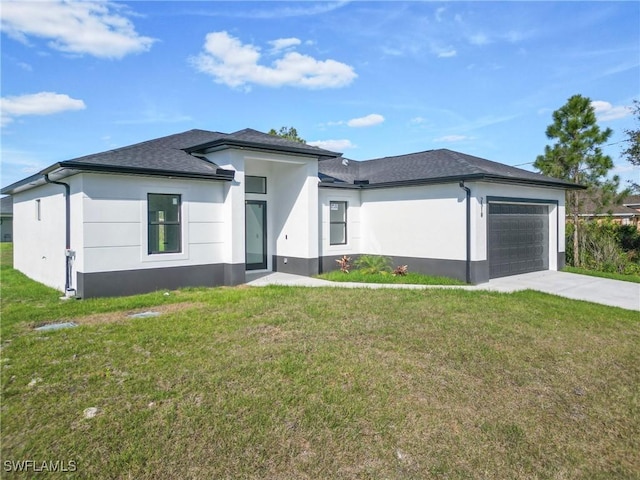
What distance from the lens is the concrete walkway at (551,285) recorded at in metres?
10.0

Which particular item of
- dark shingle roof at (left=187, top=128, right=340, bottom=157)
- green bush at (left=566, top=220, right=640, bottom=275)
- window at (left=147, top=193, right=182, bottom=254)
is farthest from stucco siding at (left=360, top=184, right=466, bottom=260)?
green bush at (left=566, top=220, right=640, bottom=275)

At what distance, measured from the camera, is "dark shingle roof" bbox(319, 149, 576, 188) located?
12.1 metres

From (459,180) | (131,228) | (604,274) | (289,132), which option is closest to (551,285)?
(604,274)

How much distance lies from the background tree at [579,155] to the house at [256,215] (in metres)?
2.21

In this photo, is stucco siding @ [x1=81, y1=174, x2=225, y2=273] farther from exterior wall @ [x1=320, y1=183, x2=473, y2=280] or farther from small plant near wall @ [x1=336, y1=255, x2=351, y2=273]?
small plant near wall @ [x1=336, y1=255, x2=351, y2=273]

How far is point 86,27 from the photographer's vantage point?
9258mm

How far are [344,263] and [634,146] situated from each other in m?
11.9

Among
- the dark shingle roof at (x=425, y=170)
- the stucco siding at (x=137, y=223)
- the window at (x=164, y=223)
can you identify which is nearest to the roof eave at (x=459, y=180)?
the dark shingle roof at (x=425, y=170)

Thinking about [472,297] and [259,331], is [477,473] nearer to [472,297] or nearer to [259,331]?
[259,331]

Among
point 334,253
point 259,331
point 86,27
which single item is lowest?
point 259,331

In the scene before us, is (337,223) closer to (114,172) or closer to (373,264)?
(373,264)

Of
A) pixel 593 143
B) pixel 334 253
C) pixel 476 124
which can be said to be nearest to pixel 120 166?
pixel 334 253

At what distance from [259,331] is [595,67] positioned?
16245mm

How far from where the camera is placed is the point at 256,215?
13.6 metres
